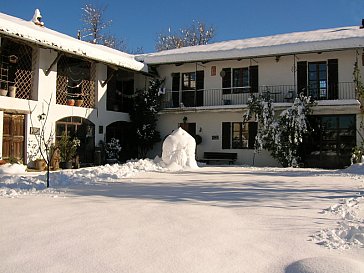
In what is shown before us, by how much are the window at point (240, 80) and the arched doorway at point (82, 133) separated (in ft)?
22.5

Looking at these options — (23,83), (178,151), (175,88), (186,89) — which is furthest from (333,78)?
(23,83)

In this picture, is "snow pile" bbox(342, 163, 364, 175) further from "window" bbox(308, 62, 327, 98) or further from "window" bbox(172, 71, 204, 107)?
"window" bbox(172, 71, 204, 107)

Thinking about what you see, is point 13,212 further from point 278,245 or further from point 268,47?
point 268,47

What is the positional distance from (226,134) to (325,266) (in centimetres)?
1468

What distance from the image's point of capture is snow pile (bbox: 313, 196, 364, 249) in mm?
3684

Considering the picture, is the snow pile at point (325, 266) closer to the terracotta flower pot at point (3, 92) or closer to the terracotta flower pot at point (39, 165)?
the terracotta flower pot at point (39, 165)

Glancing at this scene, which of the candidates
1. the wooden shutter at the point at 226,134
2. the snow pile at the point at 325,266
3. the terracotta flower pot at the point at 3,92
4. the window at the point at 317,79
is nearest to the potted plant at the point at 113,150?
the wooden shutter at the point at 226,134

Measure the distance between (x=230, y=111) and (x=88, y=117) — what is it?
21.8 feet

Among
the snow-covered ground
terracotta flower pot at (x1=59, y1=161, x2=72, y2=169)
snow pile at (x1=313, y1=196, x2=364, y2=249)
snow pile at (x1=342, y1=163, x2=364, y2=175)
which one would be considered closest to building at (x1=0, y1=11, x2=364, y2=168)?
terracotta flower pot at (x1=59, y1=161, x2=72, y2=169)

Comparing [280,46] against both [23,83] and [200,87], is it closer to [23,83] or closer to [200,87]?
[200,87]

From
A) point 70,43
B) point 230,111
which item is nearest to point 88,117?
point 70,43

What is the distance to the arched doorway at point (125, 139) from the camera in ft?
58.9

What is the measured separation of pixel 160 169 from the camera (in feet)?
40.3

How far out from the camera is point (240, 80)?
17750mm
